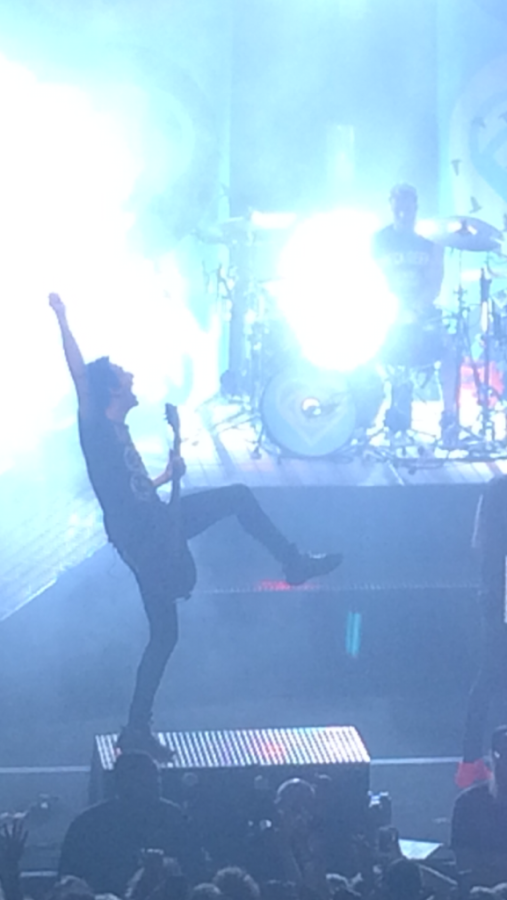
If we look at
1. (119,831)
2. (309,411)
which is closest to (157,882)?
(119,831)

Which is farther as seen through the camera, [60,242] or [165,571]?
[60,242]

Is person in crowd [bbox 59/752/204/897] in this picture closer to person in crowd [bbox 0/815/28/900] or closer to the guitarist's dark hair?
person in crowd [bbox 0/815/28/900]

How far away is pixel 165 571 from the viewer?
Result: 5961 millimetres

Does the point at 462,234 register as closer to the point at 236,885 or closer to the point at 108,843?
the point at 108,843

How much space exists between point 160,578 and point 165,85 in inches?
330

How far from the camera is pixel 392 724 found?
7191 millimetres

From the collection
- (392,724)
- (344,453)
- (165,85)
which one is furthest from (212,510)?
(165,85)

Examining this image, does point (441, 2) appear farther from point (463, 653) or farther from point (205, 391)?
point (463, 653)

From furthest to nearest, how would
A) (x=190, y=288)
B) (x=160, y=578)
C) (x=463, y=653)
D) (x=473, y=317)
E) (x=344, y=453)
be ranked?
(x=190, y=288) → (x=473, y=317) → (x=344, y=453) → (x=463, y=653) → (x=160, y=578)

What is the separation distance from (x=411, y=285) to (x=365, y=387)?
0.82 metres

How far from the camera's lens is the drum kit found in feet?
31.1

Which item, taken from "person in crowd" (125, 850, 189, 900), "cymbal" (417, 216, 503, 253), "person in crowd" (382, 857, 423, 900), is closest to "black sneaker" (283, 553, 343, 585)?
"person in crowd" (125, 850, 189, 900)

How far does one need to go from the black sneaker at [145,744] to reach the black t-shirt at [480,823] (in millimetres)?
1150

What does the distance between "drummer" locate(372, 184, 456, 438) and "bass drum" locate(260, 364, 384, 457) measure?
69 centimetres
